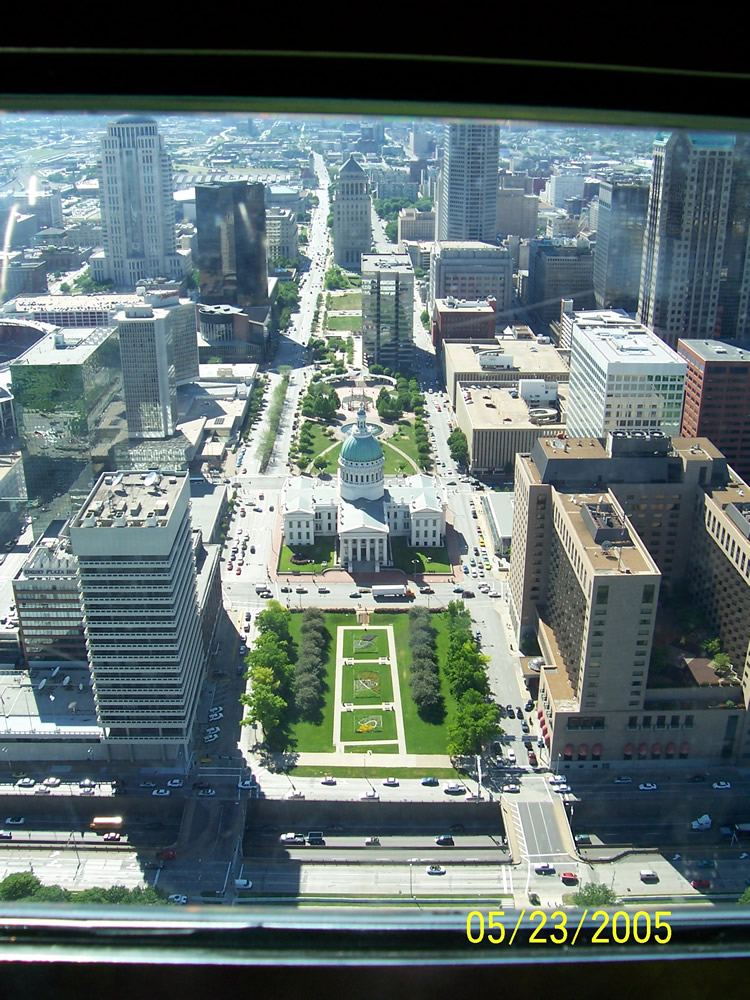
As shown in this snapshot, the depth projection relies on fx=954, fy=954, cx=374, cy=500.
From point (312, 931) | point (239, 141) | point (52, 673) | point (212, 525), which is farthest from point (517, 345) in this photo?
point (312, 931)

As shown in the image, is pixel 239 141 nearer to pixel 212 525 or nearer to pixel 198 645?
pixel 212 525

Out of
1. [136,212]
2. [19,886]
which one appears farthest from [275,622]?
[136,212]

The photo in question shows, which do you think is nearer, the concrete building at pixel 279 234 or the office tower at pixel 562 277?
the office tower at pixel 562 277

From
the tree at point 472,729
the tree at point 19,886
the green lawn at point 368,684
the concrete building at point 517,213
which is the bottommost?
the green lawn at point 368,684

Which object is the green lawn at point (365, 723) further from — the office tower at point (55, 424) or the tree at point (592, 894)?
the office tower at point (55, 424)

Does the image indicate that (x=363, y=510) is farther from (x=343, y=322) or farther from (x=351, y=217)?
(x=351, y=217)

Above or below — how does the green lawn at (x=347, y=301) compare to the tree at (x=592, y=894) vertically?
above

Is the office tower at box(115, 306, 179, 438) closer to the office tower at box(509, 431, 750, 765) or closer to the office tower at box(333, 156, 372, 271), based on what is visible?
the office tower at box(509, 431, 750, 765)

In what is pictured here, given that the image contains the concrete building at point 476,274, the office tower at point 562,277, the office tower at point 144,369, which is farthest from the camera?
the concrete building at point 476,274

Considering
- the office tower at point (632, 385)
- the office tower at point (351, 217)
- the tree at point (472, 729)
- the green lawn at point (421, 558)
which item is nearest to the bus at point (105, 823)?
the tree at point (472, 729)
